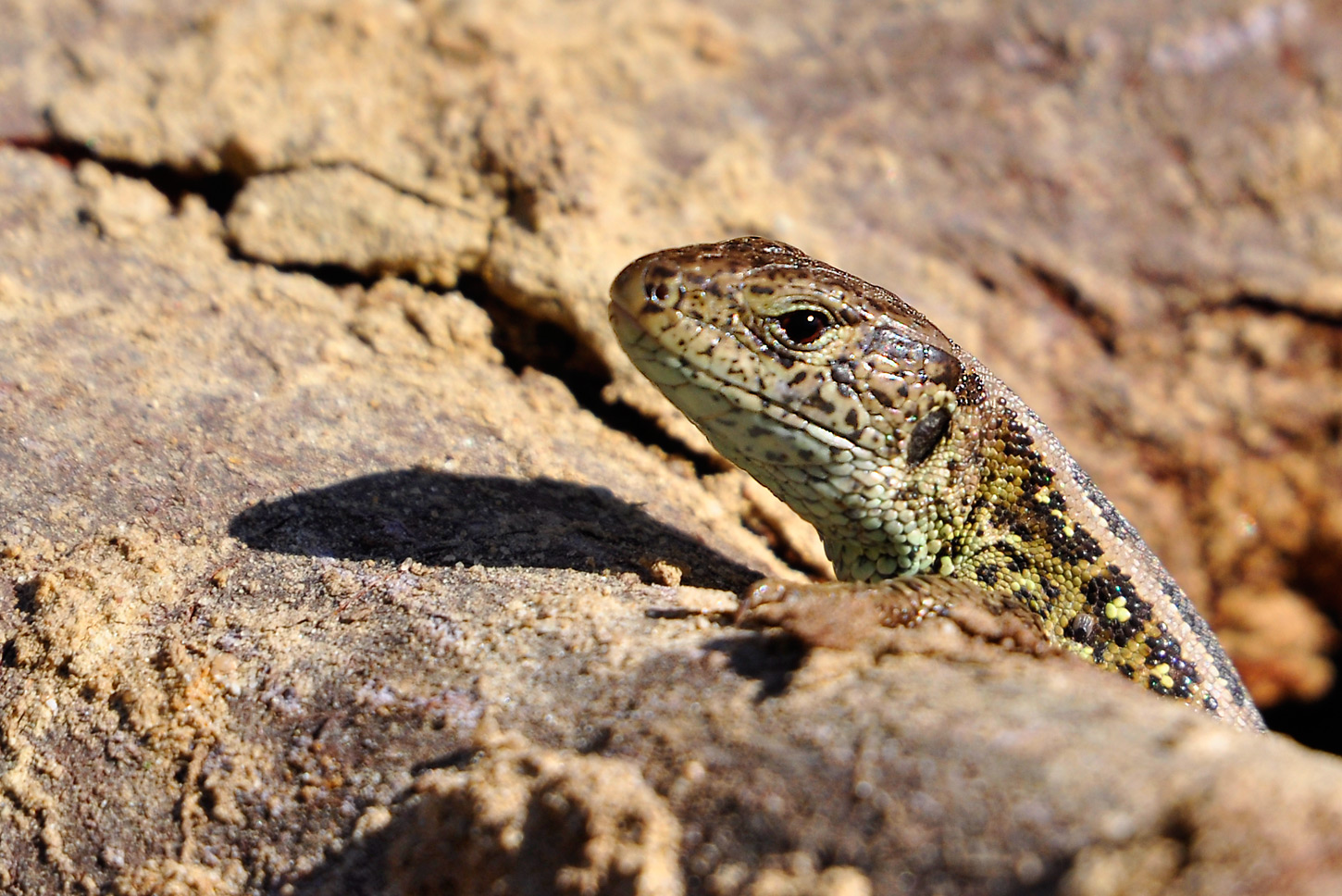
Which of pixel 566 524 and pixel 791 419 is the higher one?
pixel 791 419

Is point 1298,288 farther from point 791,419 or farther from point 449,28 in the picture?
point 449,28

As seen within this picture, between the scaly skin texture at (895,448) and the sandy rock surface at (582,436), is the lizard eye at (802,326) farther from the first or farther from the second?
the sandy rock surface at (582,436)

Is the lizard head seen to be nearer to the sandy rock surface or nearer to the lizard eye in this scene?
the lizard eye

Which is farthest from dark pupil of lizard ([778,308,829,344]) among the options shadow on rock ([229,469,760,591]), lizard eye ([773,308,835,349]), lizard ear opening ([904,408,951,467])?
shadow on rock ([229,469,760,591])

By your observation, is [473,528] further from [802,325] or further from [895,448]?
[895,448]

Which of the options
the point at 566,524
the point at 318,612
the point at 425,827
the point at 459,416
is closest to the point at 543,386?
the point at 459,416

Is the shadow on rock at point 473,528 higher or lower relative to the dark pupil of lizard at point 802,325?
lower

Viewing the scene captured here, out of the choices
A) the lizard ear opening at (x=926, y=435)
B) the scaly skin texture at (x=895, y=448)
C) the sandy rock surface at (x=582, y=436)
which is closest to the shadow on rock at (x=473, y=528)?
the sandy rock surface at (x=582, y=436)
